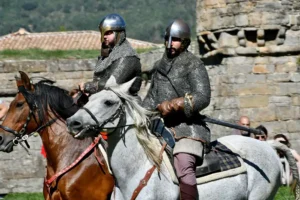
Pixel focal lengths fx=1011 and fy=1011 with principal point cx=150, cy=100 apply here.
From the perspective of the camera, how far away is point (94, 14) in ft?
205

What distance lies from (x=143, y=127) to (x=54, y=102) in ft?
7.83

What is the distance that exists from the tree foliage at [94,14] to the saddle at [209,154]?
42.8 m

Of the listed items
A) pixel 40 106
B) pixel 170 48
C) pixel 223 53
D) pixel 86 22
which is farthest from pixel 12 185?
pixel 86 22

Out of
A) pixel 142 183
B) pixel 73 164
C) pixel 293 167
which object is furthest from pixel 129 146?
pixel 293 167

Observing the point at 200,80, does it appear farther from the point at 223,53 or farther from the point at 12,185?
the point at 12,185

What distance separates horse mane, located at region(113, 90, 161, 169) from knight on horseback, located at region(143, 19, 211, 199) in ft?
0.67

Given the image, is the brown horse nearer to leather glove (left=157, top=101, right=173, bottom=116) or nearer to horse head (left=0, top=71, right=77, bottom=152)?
horse head (left=0, top=71, right=77, bottom=152)

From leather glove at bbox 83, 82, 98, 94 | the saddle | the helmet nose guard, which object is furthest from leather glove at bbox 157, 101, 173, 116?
the helmet nose guard

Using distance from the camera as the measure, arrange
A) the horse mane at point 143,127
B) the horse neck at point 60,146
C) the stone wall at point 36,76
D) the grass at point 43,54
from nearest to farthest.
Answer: the horse mane at point 143,127, the horse neck at point 60,146, the stone wall at point 36,76, the grass at point 43,54

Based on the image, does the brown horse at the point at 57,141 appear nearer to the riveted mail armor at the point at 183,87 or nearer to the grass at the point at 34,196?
the riveted mail armor at the point at 183,87

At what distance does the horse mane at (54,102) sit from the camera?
10.6 meters

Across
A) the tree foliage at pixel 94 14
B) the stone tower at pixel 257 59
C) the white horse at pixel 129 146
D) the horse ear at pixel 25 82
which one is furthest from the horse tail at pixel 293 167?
the tree foliage at pixel 94 14

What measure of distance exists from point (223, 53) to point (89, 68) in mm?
3243

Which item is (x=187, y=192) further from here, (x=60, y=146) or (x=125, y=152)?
(x=60, y=146)
